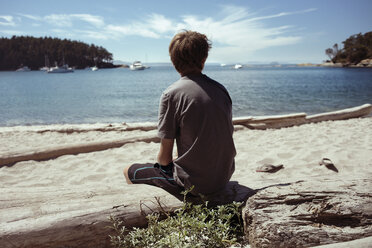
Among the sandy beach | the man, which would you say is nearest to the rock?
the sandy beach

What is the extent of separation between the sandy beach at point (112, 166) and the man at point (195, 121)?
462 millimetres

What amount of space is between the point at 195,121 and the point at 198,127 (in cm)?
6

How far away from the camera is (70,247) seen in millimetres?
2119

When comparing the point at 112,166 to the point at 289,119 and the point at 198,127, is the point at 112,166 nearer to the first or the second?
the point at 198,127

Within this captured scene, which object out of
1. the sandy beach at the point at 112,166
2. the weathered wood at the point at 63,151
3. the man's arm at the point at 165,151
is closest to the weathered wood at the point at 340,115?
the sandy beach at the point at 112,166

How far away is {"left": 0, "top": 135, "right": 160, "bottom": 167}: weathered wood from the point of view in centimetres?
489

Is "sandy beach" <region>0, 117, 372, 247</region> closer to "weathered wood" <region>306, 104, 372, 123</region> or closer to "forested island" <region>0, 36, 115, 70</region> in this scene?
"weathered wood" <region>306, 104, 372, 123</region>

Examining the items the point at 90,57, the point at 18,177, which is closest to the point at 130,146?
the point at 18,177

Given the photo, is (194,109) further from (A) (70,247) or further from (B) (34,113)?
(B) (34,113)

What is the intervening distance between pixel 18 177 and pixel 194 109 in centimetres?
366

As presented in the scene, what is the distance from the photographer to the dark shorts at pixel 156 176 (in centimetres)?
254

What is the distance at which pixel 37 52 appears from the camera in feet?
331

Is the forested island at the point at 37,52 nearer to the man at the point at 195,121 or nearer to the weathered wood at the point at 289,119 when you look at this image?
the weathered wood at the point at 289,119

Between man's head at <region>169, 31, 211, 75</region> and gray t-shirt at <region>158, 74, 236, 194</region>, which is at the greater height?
man's head at <region>169, 31, 211, 75</region>
